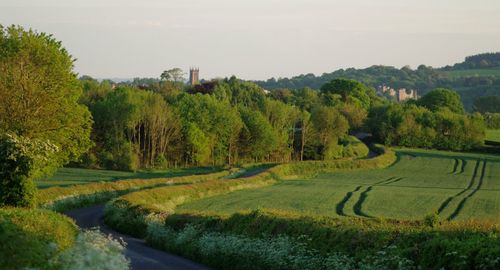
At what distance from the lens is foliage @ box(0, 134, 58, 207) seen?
→ 38219 mm

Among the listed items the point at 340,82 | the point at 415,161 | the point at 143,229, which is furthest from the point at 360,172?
the point at 340,82

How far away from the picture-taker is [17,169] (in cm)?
3894

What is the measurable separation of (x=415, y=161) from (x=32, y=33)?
68215 millimetres

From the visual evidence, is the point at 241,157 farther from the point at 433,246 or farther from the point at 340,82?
the point at 433,246

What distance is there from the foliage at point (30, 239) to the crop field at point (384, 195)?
11319mm

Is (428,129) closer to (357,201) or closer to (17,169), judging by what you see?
(357,201)

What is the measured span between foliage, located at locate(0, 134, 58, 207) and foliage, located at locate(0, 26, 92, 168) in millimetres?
9806

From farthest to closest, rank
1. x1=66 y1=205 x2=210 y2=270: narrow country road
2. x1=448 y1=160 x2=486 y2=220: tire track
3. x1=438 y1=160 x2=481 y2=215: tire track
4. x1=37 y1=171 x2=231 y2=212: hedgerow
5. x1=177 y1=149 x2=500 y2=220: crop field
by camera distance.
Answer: x1=438 y1=160 x2=481 y2=215: tire track → x1=37 y1=171 x2=231 y2=212: hedgerow → x1=177 y1=149 x2=500 y2=220: crop field → x1=448 y1=160 x2=486 y2=220: tire track → x1=66 y1=205 x2=210 y2=270: narrow country road

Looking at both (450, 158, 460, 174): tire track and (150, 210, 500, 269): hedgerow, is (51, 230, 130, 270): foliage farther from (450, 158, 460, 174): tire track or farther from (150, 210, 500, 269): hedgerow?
(450, 158, 460, 174): tire track

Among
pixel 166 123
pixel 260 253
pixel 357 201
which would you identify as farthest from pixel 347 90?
pixel 260 253

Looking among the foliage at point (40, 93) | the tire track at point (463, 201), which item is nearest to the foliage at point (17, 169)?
the foliage at point (40, 93)

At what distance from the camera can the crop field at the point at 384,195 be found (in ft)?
160

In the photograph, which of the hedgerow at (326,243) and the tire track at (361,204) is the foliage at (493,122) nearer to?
the tire track at (361,204)

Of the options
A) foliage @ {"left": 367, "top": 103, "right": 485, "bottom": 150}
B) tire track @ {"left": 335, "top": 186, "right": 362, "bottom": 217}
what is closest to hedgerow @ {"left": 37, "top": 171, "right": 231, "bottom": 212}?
tire track @ {"left": 335, "top": 186, "right": 362, "bottom": 217}
